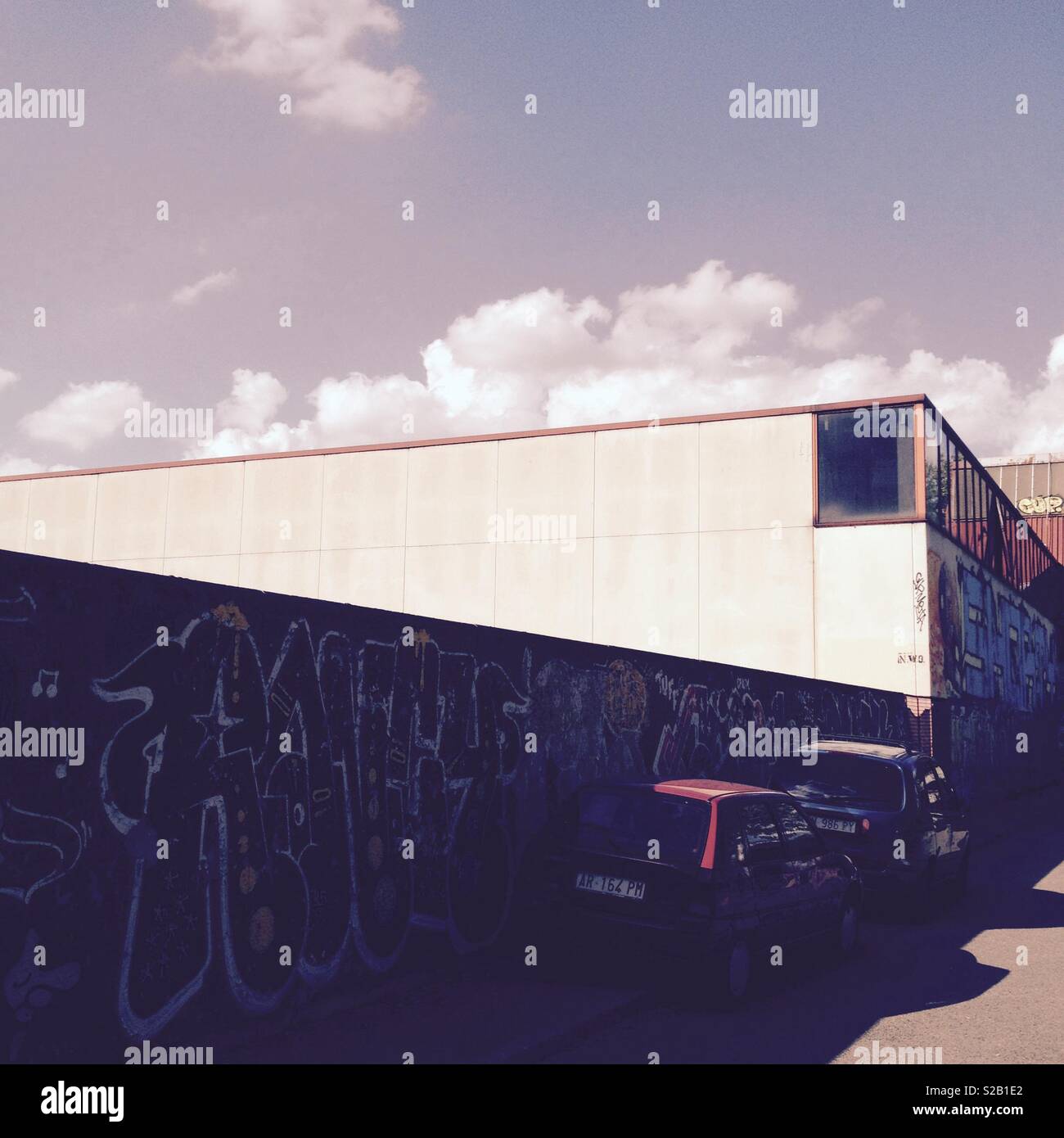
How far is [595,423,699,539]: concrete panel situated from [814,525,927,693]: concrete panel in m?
3.46

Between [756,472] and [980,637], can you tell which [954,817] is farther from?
[980,637]

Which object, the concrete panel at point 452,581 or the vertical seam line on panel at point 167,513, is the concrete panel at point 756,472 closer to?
the concrete panel at point 452,581

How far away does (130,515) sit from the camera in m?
36.5

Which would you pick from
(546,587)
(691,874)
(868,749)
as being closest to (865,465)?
(546,587)

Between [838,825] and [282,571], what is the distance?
79.4 feet

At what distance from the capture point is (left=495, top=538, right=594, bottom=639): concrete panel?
30.0 meters

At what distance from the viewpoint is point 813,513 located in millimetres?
27734

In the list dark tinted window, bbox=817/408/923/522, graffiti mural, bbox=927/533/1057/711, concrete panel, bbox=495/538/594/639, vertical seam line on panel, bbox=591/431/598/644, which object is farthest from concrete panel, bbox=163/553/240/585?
graffiti mural, bbox=927/533/1057/711

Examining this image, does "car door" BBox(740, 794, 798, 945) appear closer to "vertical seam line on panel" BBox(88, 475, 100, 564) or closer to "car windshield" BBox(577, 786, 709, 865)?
"car windshield" BBox(577, 786, 709, 865)

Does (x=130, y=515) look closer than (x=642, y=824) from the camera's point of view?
No

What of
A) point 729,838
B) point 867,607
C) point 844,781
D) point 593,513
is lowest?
point 844,781
